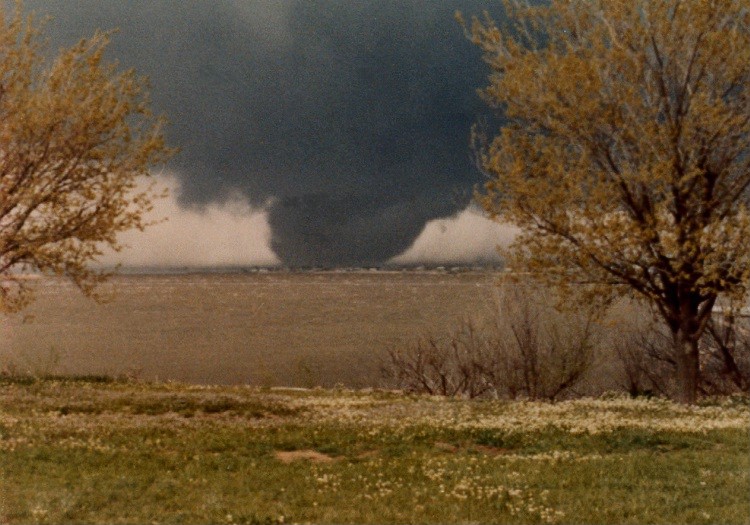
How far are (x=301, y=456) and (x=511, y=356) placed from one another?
83.1ft

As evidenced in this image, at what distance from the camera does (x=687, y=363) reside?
30.8 m

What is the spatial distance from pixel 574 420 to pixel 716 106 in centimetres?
1280

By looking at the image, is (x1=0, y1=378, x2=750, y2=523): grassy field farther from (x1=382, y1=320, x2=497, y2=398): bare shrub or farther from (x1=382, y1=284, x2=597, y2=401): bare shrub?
(x1=382, y1=320, x2=497, y2=398): bare shrub

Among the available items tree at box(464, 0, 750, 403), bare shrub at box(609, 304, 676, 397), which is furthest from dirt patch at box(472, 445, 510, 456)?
bare shrub at box(609, 304, 676, 397)

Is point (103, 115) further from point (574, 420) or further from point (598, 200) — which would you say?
point (574, 420)

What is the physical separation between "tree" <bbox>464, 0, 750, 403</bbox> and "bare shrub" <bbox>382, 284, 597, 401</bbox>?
9785mm

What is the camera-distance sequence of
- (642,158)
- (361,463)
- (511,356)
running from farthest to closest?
(511,356) → (642,158) → (361,463)

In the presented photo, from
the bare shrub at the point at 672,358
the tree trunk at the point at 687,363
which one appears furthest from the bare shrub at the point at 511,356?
the tree trunk at the point at 687,363

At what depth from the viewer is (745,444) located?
19.1 m

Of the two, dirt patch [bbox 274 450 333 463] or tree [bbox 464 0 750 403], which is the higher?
tree [bbox 464 0 750 403]

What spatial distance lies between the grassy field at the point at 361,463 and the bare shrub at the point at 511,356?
13.9 m

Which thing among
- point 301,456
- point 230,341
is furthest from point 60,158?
point 230,341

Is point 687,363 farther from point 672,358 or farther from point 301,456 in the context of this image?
point 301,456

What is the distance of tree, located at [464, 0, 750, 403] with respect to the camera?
2803 centimetres
